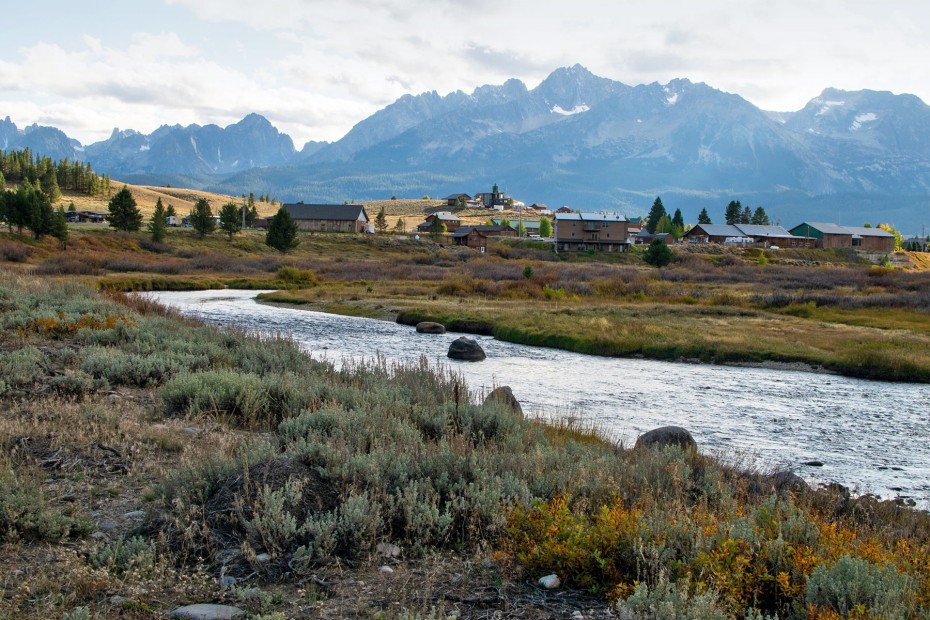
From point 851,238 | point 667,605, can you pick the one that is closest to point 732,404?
point 667,605

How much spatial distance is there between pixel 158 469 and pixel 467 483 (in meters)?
3.95

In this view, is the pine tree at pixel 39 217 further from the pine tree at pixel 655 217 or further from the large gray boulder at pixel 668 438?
the pine tree at pixel 655 217

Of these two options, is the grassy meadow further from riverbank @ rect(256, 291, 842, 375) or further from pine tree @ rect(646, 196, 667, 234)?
pine tree @ rect(646, 196, 667, 234)

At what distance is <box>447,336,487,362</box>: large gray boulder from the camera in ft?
98.9

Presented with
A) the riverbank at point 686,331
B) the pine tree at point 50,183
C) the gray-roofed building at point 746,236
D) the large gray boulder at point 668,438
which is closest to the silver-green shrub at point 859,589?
the large gray boulder at point 668,438

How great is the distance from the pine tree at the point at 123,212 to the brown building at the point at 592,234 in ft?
220

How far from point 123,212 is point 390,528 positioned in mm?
107432

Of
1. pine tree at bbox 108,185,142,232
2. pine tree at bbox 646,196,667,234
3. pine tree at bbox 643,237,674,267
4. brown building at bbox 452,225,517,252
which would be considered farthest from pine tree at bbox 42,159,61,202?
pine tree at bbox 646,196,667,234

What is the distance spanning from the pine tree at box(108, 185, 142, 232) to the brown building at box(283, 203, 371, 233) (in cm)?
5467

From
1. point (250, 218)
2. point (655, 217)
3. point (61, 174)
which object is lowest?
point (250, 218)

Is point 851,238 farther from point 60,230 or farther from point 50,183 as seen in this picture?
point 50,183

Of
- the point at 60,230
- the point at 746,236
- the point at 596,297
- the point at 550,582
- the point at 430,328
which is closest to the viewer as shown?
the point at 550,582

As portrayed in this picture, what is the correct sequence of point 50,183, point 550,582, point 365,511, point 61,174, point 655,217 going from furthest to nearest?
point 61,174 < point 655,217 < point 50,183 < point 365,511 < point 550,582

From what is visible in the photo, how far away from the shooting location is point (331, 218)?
15812 cm
